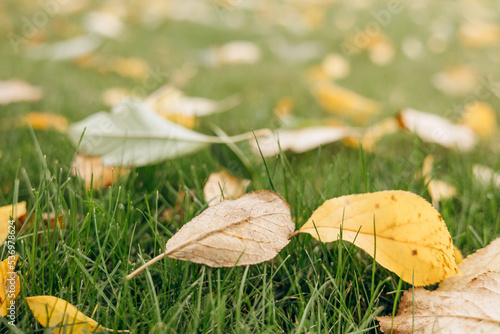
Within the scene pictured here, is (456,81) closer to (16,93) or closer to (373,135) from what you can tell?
(373,135)

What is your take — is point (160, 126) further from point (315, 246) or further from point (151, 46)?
point (151, 46)

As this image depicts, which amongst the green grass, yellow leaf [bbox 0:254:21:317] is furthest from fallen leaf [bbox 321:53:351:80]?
yellow leaf [bbox 0:254:21:317]

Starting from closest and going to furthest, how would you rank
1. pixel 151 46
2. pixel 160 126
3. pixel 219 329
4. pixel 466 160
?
pixel 219 329
pixel 160 126
pixel 466 160
pixel 151 46

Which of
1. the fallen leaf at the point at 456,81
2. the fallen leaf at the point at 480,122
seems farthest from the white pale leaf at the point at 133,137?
the fallen leaf at the point at 456,81

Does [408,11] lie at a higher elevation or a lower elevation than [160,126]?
higher

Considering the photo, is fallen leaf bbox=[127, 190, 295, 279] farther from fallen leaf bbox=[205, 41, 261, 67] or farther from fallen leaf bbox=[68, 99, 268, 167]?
fallen leaf bbox=[205, 41, 261, 67]

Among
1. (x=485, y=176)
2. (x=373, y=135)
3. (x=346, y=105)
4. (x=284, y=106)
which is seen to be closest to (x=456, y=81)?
(x=346, y=105)

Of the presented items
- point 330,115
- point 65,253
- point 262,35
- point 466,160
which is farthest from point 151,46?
point 65,253
